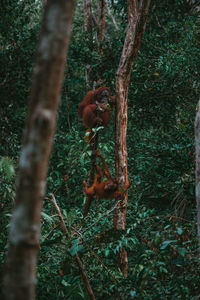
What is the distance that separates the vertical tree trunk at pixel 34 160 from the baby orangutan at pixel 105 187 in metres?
3.07

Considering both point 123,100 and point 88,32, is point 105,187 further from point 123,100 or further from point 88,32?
point 88,32

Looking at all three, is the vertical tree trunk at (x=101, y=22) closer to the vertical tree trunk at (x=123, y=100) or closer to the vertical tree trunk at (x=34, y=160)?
the vertical tree trunk at (x=123, y=100)

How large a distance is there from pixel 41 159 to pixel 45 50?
1.27 feet

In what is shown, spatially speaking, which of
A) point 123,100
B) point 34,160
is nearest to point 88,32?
point 123,100

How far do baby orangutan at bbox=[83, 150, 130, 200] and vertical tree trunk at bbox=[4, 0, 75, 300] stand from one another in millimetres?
3068

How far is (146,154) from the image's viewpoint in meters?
6.83

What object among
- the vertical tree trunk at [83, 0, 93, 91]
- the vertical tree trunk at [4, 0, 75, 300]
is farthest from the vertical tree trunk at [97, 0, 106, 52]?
the vertical tree trunk at [4, 0, 75, 300]

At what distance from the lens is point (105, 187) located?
4.52 metres

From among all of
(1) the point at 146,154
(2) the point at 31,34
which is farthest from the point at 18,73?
(1) the point at 146,154

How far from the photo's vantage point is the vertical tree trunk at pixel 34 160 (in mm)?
1227

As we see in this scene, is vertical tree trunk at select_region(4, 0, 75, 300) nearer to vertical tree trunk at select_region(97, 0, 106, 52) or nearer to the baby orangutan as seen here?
the baby orangutan

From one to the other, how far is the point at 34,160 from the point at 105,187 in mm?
3315

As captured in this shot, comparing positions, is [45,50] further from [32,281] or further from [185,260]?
[185,260]

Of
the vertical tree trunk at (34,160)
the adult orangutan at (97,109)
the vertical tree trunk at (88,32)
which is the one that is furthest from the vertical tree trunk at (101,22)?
the vertical tree trunk at (34,160)
